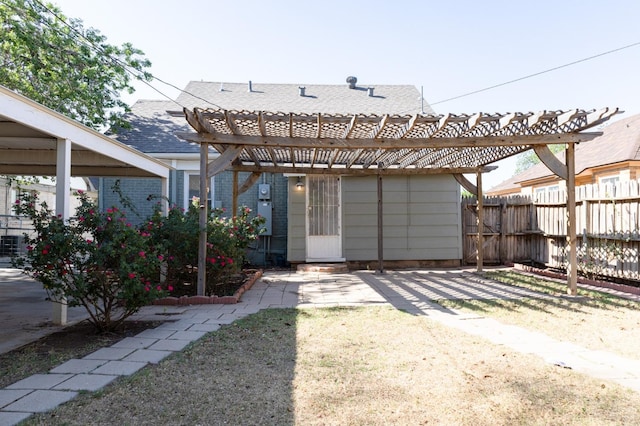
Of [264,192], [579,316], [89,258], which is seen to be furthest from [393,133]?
[264,192]

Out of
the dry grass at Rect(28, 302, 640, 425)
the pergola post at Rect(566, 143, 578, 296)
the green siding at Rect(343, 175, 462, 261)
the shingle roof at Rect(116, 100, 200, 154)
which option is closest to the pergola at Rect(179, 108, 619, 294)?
the pergola post at Rect(566, 143, 578, 296)

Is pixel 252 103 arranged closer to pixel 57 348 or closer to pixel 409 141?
pixel 409 141

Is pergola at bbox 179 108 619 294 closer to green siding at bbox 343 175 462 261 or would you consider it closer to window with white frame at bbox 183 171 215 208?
green siding at bbox 343 175 462 261

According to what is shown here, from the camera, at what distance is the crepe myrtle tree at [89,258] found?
3721 mm

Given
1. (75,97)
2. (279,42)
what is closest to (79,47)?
(75,97)

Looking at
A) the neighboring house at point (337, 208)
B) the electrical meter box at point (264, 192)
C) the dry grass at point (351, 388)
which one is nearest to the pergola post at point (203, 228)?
the dry grass at point (351, 388)

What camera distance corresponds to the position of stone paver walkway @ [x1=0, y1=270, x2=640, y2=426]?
270 centimetres

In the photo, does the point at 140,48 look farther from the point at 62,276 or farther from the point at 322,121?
the point at 62,276

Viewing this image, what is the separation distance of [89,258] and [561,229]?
9.16m

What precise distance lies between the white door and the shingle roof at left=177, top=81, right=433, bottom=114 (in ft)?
8.71

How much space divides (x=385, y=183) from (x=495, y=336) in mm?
6401

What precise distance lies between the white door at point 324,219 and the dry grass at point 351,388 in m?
5.81

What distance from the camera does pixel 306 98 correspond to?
1238cm

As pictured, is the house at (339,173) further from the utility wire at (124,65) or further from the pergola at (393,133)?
the utility wire at (124,65)
